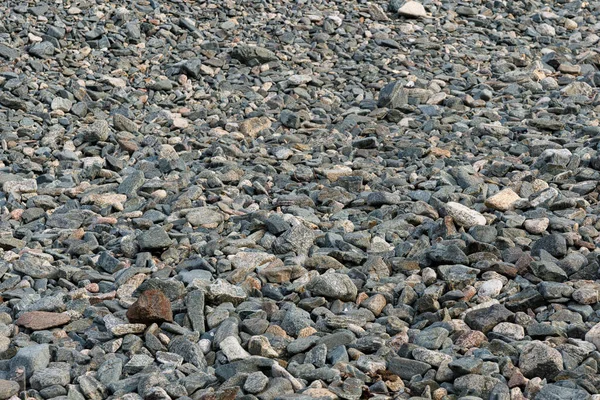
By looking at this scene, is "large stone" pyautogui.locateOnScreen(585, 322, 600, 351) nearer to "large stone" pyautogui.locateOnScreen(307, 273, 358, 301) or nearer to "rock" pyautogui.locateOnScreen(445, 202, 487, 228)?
"large stone" pyautogui.locateOnScreen(307, 273, 358, 301)

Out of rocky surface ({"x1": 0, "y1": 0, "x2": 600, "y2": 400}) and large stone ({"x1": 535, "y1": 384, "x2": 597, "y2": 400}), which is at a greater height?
large stone ({"x1": 535, "y1": 384, "x2": 597, "y2": 400})

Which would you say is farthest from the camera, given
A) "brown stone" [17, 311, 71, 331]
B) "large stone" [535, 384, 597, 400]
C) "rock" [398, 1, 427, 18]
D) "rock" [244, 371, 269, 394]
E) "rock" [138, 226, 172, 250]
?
"rock" [398, 1, 427, 18]

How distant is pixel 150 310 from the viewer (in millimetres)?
4000

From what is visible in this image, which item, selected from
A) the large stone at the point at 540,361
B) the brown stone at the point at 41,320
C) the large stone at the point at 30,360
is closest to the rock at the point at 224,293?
the brown stone at the point at 41,320

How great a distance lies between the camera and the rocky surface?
3.66 m

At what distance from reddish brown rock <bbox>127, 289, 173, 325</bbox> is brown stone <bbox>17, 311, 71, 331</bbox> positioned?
352 millimetres

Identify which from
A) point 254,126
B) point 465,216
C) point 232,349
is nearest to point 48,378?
point 232,349

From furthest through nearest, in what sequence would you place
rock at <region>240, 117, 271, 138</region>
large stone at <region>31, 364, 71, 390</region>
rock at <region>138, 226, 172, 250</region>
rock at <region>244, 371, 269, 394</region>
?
rock at <region>240, 117, 271, 138</region> → rock at <region>138, 226, 172, 250</region> → large stone at <region>31, 364, 71, 390</region> → rock at <region>244, 371, 269, 394</region>

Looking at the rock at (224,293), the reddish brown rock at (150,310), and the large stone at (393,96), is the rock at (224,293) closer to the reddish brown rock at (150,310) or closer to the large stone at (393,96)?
the reddish brown rock at (150,310)

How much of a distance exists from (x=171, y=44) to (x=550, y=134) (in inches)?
168

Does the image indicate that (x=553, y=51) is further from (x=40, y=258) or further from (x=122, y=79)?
(x=40, y=258)

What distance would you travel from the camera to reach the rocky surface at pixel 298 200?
12.0ft

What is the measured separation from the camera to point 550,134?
6.93m

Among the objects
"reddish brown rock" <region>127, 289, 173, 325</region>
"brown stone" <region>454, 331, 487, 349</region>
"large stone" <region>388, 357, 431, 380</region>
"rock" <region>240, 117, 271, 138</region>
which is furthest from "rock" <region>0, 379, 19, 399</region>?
"rock" <region>240, 117, 271, 138</region>
